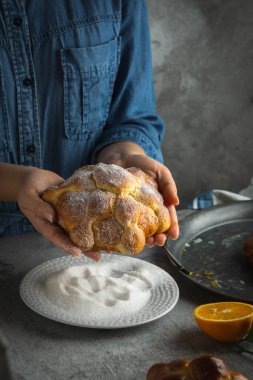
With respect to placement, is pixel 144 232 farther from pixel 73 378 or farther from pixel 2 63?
pixel 2 63

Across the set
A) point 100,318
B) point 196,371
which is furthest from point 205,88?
point 196,371

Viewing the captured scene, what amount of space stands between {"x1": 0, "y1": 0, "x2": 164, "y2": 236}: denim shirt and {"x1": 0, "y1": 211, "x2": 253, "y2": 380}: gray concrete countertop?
527 millimetres

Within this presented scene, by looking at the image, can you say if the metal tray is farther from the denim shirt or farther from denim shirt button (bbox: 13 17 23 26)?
denim shirt button (bbox: 13 17 23 26)

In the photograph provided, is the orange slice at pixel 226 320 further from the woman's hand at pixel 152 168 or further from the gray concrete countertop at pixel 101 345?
the woman's hand at pixel 152 168

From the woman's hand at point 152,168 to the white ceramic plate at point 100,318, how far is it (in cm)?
13

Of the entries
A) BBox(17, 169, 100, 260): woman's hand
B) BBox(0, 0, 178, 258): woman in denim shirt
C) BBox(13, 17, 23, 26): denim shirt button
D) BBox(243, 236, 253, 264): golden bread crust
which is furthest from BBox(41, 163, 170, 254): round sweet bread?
BBox(13, 17, 23, 26): denim shirt button

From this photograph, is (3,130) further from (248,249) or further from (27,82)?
(248,249)

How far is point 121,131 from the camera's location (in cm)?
198

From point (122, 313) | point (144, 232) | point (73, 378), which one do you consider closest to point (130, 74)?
point (144, 232)

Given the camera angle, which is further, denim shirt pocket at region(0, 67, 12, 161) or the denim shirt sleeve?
the denim shirt sleeve

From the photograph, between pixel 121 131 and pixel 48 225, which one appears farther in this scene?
pixel 121 131

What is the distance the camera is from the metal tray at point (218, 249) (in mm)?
1640

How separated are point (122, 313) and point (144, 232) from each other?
21cm

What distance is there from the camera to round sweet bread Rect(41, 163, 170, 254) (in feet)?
4.71
